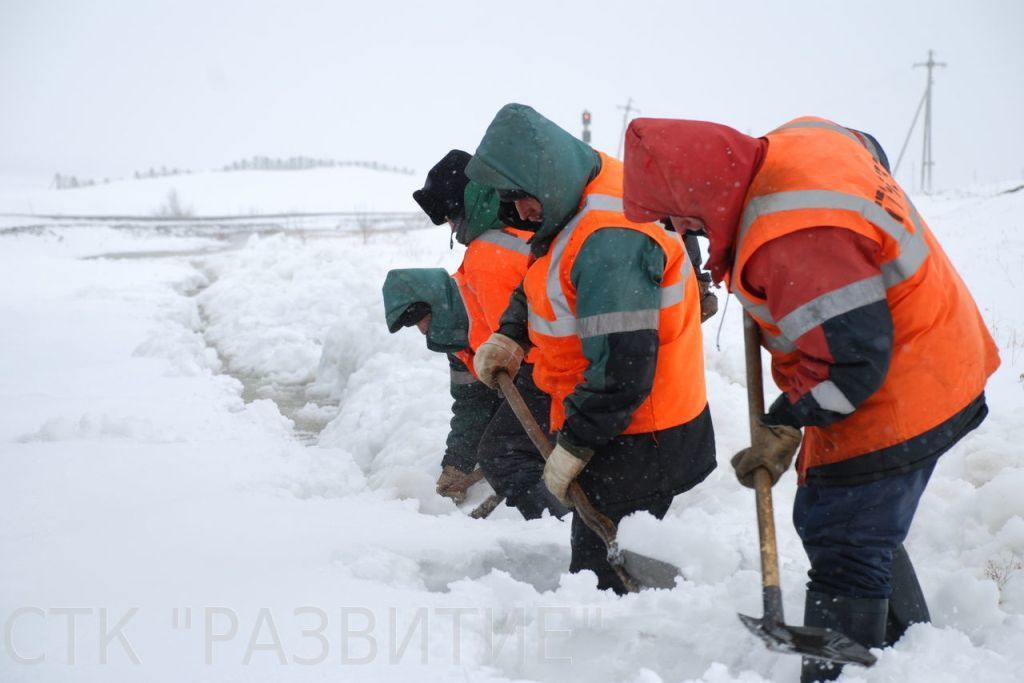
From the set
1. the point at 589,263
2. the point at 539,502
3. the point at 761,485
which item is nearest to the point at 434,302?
the point at 539,502

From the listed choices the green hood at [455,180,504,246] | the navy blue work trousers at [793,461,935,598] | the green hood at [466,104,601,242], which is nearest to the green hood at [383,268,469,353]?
the green hood at [455,180,504,246]

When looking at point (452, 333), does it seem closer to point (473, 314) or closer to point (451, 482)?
point (473, 314)

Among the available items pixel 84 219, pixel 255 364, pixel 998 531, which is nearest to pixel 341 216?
pixel 84 219

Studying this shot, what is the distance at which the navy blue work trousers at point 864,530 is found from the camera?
6.15 ft

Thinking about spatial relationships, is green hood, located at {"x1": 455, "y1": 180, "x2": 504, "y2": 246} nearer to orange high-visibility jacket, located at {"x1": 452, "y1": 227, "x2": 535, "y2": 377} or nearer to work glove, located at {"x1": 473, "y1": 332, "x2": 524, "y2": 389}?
orange high-visibility jacket, located at {"x1": 452, "y1": 227, "x2": 535, "y2": 377}

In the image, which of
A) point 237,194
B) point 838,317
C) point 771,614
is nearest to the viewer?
point 838,317

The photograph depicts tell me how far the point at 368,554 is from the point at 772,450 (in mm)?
1466

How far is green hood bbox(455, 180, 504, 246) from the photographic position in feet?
11.1

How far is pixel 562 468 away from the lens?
246 centimetres

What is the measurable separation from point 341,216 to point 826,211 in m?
34.5

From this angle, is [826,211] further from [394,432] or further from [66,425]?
[66,425]

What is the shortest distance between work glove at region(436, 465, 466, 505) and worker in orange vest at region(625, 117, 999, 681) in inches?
86.9

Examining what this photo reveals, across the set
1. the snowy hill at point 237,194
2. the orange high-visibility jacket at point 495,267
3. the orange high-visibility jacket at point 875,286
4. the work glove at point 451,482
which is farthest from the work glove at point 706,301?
the snowy hill at point 237,194

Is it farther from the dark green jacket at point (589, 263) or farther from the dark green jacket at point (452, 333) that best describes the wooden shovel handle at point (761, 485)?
the dark green jacket at point (452, 333)
